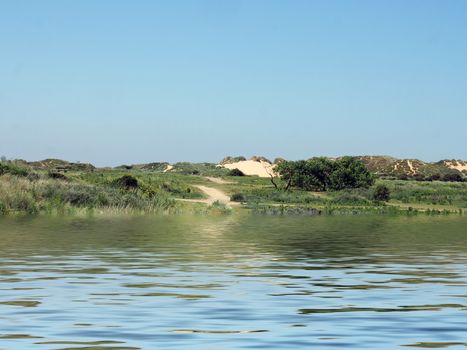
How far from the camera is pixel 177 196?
91.1m

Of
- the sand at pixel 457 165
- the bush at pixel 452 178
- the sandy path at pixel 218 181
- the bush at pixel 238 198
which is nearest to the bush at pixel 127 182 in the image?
the bush at pixel 238 198

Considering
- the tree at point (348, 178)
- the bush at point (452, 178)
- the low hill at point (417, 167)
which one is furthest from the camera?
the low hill at point (417, 167)

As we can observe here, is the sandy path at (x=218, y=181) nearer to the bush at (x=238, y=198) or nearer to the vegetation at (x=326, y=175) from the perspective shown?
the vegetation at (x=326, y=175)

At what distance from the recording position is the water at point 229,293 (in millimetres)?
13023

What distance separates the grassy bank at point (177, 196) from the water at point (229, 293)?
26612mm

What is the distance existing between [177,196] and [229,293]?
2865 inches

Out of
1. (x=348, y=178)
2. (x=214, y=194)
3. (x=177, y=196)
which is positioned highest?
(x=348, y=178)

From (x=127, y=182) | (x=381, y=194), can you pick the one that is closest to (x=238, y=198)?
(x=127, y=182)

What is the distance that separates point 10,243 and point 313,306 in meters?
19.0

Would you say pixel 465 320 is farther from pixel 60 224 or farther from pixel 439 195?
pixel 439 195

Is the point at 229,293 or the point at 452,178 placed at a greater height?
the point at 452,178

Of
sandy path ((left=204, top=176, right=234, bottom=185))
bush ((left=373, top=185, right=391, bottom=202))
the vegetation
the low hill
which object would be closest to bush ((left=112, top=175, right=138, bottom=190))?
bush ((left=373, top=185, right=391, bottom=202))

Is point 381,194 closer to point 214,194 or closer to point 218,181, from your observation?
point 214,194

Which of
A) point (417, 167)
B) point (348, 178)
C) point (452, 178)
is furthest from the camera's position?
point (417, 167)
